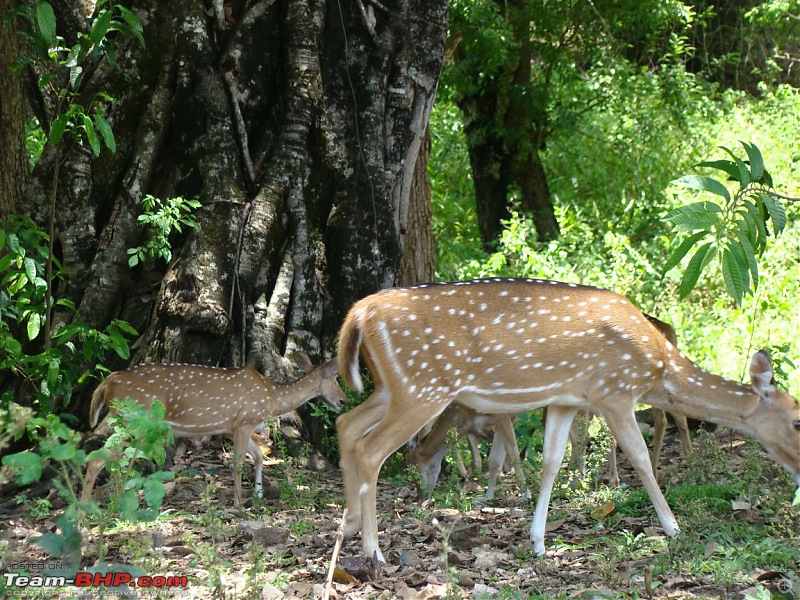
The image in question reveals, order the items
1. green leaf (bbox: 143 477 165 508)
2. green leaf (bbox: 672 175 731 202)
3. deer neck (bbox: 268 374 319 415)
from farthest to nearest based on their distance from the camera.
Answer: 1. deer neck (bbox: 268 374 319 415)
2. green leaf (bbox: 672 175 731 202)
3. green leaf (bbox: 143 477 165 508)

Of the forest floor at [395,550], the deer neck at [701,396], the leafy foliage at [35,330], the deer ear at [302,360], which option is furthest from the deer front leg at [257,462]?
the deer neck at [701,396]

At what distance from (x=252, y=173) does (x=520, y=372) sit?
3.44 m

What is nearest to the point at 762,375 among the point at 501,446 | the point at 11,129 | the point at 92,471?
the point at 501,446

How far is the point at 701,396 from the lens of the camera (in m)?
6.95

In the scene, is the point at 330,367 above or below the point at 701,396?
above

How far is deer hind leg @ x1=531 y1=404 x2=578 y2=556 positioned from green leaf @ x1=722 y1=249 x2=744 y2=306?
149 centimetres

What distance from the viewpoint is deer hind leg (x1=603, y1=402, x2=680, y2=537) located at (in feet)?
20.7

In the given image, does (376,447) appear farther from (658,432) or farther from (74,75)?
(74,75)

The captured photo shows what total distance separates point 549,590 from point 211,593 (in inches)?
68.5

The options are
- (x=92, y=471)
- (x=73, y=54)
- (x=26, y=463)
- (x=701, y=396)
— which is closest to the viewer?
(x=26, y=463)

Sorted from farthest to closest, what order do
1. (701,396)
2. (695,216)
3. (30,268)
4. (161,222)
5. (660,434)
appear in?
(660,434)
(161,222)
(701,396)
(30,268)
(695,216)

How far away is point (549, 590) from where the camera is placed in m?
5.29

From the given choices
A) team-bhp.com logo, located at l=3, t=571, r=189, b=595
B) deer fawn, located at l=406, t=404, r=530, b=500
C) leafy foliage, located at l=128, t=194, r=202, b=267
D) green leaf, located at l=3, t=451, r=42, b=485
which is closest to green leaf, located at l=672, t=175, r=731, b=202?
deer fawn, located at l=406, t=404, r=530, b=500

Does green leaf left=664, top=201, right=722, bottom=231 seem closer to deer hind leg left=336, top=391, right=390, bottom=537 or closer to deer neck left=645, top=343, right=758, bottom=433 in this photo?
deer neck left=645, top=343, right=758, bottom=433
